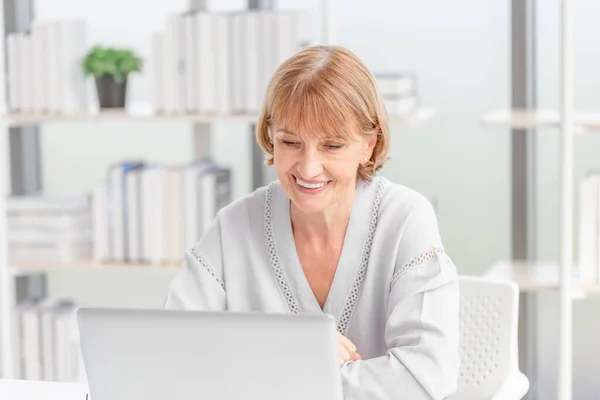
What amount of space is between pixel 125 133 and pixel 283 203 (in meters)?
1.96

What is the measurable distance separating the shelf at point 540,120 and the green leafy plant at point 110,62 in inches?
45.5

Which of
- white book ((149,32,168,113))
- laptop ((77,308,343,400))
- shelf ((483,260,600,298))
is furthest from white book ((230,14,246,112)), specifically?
laptop ((77,308,343,400))

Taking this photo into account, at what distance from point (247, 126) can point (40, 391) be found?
6.75 feet

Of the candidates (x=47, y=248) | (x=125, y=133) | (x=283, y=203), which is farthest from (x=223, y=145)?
(x=283, y=203)

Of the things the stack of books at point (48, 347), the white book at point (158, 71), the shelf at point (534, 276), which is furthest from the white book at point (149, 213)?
the shelf at point (534, 276)

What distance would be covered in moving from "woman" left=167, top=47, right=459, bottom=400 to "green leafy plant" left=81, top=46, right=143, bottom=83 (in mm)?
1490

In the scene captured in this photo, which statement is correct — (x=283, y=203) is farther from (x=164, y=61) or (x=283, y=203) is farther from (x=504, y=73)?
(x=504, y=73)

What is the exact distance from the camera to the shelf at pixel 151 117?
3.27 meters

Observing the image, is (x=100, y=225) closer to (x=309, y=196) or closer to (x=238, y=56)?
(x=238, y=56)

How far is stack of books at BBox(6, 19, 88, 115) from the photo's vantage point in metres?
3.51

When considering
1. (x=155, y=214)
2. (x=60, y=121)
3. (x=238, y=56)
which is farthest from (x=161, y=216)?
(x=238, y=56)

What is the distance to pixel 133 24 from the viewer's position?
13.0ft

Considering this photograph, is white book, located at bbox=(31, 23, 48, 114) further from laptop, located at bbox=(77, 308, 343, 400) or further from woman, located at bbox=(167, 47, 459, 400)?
laptop, located at bbox=(77, 308, 343, 400)

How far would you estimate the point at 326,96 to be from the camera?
190 centimetres
